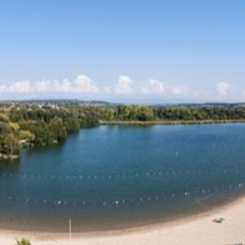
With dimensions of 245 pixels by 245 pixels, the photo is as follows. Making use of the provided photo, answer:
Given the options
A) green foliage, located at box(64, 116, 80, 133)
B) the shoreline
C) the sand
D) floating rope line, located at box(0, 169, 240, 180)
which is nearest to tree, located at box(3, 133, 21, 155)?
floating rope line, located at box(0, 169, 240, 180)

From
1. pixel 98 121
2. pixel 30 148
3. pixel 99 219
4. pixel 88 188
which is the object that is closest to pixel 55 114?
pixel 98 121

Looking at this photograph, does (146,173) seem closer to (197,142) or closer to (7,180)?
(7,180)

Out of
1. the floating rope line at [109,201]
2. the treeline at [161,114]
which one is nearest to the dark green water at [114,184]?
the floating rope line at [109,201]

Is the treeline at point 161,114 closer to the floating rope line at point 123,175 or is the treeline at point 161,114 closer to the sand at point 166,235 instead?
the floating rope line at point 123,175

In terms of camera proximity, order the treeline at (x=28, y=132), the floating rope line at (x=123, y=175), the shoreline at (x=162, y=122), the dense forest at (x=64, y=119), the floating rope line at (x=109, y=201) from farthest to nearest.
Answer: the shoreline at (x=162, y=122) < the dense forest at (x=64, y=119) < the treeline at (x=28, y=132) < the floating rope line at (x=123, y=175) < the floating rope line at (x=109, y=201)

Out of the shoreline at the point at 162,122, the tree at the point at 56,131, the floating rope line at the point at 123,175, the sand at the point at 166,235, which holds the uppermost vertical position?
the tree at the point at 56,131

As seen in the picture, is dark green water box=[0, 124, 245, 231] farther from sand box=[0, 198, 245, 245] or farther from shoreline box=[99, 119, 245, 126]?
shoreline box=[99, 119, 245, 126]
